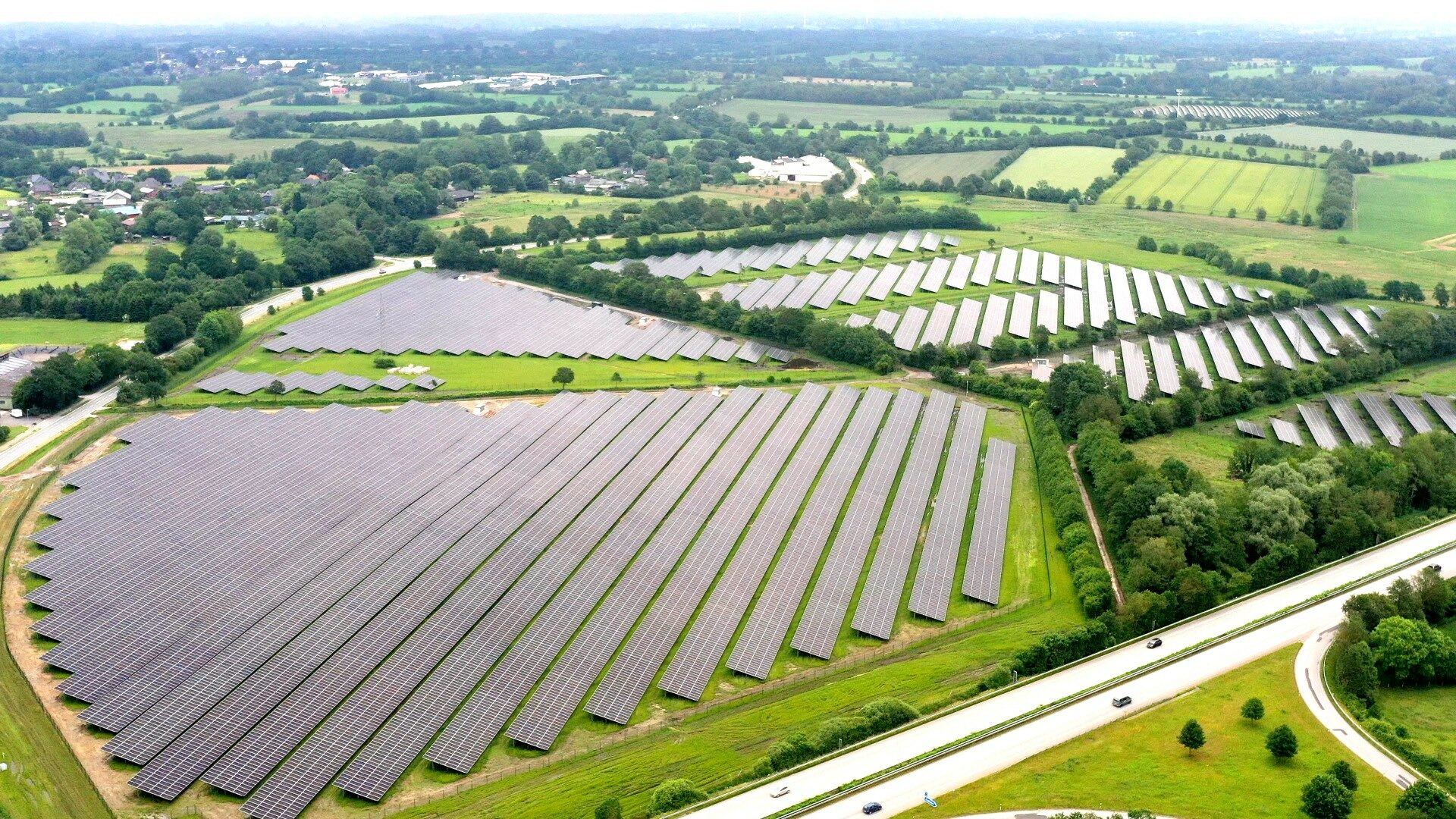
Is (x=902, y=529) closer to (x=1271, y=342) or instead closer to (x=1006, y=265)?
(x=1271, y=342)

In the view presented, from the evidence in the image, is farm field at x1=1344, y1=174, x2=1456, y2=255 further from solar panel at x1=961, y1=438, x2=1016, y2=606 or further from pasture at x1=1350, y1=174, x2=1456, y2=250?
solar panel at x1=961, y1=438, x2=1016, y2=606

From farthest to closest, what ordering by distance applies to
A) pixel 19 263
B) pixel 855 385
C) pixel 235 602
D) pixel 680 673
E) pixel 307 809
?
pixel 19 263, pixel 855 385, pixel 235 602, pixel 680 673, pixel 307 809

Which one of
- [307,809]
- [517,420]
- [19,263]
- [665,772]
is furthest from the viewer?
[19,263]

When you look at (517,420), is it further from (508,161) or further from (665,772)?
(508,161)

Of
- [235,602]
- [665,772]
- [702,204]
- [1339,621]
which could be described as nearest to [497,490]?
[235,602]

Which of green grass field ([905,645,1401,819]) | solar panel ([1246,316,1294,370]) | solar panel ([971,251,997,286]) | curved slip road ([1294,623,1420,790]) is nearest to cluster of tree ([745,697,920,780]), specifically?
green grass field ([905,645,1401,819])

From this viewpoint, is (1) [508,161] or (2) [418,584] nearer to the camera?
(2) [418,584]

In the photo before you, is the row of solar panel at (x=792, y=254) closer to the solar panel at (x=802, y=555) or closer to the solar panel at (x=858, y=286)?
the solar panel at (x=858, y=286)

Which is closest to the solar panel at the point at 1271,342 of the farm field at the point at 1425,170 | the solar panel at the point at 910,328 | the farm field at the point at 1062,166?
the solar panel at the point at 910,328
